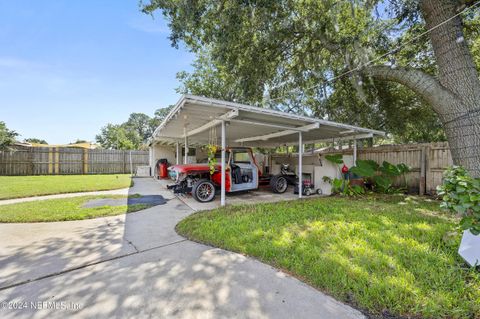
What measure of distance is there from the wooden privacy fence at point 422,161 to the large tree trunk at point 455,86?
1944 millimetres

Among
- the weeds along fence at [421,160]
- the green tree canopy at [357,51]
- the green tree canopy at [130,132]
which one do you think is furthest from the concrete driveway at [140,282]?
the green tree canopy at [130,132]

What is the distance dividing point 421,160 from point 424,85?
110 inches

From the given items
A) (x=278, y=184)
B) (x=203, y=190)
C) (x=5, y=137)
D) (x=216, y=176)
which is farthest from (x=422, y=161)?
(x=5, y=137)

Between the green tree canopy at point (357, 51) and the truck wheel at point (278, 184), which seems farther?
the truck wheel at point (278, 184)

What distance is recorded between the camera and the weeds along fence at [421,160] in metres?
6.18

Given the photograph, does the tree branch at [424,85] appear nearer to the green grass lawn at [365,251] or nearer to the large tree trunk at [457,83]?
the large tree trunk at [457,83]

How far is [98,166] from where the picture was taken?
16172mm

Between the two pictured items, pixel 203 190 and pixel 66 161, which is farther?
pixel 66 161

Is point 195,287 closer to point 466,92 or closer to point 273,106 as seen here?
point 466,92

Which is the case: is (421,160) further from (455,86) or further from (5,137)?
(5,137)

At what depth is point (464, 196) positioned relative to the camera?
211 cm

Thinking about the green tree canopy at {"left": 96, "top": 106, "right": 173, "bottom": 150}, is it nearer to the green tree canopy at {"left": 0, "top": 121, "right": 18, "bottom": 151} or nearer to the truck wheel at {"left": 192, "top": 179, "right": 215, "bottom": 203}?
the green tree canopy at {"left": 0, "top": 121, "right": 18, "bottom": 151}

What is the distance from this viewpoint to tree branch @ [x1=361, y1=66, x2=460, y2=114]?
4566 mm

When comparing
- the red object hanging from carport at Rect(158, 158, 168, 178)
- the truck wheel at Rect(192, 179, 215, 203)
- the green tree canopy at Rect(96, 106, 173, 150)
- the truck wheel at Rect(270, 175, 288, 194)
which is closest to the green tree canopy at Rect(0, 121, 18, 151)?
the green tree canopy at Rect(96, 106, 173, 150)
